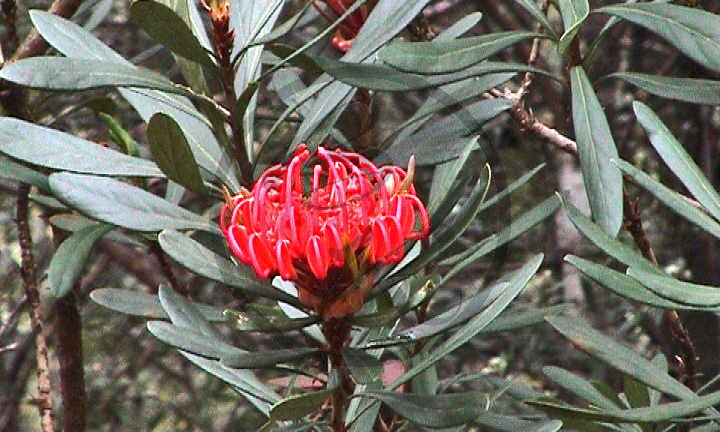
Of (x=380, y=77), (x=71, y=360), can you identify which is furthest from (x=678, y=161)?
(x=71, y=360)

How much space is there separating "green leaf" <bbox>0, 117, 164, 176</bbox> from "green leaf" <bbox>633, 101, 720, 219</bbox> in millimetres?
421

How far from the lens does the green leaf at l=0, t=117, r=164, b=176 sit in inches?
37.1

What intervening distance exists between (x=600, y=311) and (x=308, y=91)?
1651 mm

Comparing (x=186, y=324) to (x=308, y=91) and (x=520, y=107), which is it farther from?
(x=520, y=107)

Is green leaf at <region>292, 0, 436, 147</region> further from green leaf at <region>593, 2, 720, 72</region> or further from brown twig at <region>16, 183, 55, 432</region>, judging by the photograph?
brown twig at <region>16, 183, 55, 432</region>

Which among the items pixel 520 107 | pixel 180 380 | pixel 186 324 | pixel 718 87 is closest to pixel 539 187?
pixel 180 380

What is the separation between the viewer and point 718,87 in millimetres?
1025

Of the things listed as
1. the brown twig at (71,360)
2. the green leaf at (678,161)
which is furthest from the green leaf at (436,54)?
the brown twig at (71,360)

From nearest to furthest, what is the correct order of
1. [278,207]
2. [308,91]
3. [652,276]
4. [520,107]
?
[652,276] → [278,207] → [308,91] → [520,107]

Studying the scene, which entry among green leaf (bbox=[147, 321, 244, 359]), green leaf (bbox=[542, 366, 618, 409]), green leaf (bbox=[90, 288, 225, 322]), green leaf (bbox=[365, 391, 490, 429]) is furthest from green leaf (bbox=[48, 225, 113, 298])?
green leaf (bbox=[542, 366, 618, 409])

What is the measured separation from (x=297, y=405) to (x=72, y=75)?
323 mm

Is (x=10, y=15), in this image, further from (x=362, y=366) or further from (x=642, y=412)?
(x=642, y=412)

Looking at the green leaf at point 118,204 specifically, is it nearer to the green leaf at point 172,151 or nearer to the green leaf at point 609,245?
the green leaf at point 172,151

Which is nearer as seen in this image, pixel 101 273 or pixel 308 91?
pixel 308 91
